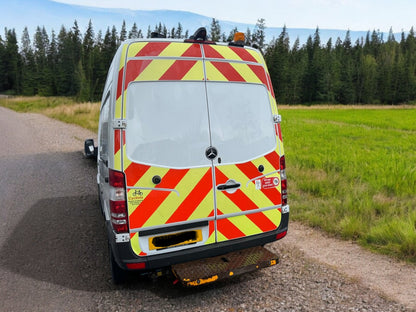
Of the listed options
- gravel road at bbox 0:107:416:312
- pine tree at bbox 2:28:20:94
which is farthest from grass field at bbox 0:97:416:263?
pine tree at bbox 2:28:20:94

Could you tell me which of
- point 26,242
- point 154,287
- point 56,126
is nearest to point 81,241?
point 26,242

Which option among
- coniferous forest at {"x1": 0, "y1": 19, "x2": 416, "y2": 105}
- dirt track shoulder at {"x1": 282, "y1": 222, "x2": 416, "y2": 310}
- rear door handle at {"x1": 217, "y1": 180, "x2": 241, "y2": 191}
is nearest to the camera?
rear door handle at {"x1": 217, "y1": 180, "x2": 241, "y2": 191}

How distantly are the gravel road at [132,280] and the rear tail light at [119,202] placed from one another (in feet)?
2.94

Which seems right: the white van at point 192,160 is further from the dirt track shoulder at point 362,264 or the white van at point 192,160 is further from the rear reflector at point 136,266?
the dirt track shoulder at point 362,264

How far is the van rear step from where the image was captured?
10.0 feet

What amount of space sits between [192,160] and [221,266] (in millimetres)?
1105

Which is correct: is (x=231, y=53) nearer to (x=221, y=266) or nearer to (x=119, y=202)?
(x=119, y=202)

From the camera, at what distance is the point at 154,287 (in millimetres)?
3553

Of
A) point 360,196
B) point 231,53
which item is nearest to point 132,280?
point 231,53

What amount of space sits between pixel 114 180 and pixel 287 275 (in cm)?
227

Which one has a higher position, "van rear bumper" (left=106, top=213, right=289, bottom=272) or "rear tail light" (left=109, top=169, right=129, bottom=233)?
"rear tail light" (left=109, top=169, right=129, bottom=233)

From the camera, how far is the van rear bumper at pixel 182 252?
2.97 metres

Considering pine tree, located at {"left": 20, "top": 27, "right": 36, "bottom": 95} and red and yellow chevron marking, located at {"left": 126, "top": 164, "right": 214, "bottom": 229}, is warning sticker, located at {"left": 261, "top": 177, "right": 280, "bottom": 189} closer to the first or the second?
red and yellow chevron marking, located at {"left": 126, "top": 164, "right": 214, "bottom": 229}

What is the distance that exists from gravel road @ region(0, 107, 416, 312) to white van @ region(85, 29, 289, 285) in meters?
0.35
